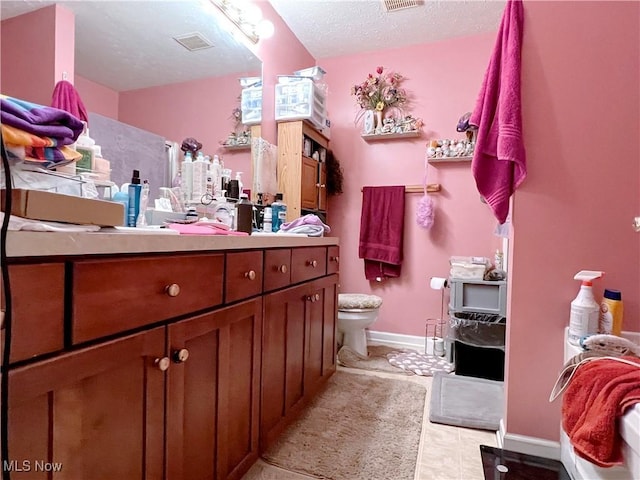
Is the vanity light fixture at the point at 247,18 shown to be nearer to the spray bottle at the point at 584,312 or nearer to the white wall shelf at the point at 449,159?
the white wall shelf at the point at 449,159

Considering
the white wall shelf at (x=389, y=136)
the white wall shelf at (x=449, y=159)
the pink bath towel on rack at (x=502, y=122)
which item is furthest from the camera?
the white wall shelf at (x=389, y=136)

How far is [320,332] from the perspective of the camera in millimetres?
1665

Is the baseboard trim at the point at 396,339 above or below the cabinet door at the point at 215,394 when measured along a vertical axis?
below

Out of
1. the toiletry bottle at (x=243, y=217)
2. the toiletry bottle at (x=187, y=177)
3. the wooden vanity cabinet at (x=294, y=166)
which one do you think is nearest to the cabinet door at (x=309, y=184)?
the wooden vanity cabinet at (x=294, y=166)

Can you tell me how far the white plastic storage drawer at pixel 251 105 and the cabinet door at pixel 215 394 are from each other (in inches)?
51.1

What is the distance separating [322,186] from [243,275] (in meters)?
1.75

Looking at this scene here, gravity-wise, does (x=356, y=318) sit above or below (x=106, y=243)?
below

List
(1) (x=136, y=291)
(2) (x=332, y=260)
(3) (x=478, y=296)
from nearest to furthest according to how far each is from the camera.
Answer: (1) (x=136, y=291) → (2) (x=332, y=260) → (3) (x=478, y=296)

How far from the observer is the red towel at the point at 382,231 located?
264 centimetres

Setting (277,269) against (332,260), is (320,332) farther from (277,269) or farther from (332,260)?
(277,269)

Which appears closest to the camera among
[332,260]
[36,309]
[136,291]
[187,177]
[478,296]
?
[36,309]

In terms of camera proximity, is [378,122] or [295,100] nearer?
[295,100]

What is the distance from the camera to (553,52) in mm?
1257

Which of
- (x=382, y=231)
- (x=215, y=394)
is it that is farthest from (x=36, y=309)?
(x=382, y=231)
